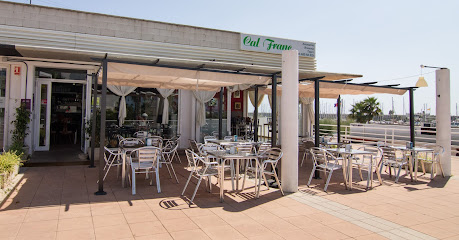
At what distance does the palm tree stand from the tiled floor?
659 inches

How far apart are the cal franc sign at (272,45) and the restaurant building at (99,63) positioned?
0.03m

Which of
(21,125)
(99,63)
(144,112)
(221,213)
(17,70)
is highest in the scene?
(99,63)

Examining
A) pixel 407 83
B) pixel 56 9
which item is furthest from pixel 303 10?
pixel 56 9

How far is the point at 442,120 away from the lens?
23.5 feet

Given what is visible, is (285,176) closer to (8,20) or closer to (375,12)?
(375,12)

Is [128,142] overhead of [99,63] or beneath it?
beneath

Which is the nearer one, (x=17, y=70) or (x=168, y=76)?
(x=168, y=76)

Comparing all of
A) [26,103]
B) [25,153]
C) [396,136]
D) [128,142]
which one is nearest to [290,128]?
[128,142]

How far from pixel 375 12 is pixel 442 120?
3190 millimetres

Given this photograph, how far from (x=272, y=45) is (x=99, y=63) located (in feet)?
19.1

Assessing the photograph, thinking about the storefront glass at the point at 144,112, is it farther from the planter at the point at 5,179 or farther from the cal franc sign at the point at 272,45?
the planter at the point at 5,179

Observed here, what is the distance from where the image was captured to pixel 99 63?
27.8 feet

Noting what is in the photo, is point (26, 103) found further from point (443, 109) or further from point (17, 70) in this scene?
point (443, 109)

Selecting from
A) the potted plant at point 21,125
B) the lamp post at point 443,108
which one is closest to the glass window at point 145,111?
the potted plant at point 21,125
